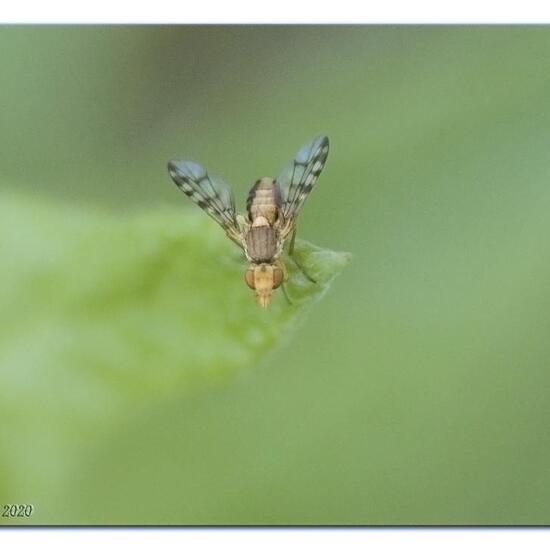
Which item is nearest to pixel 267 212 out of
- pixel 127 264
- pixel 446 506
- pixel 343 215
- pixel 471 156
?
pixel 343 215

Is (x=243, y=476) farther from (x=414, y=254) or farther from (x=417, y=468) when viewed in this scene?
(x=414, y=254)

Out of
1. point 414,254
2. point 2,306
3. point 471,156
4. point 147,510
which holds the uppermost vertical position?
point 471,156

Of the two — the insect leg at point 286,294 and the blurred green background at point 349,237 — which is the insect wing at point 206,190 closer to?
the blurred green background at point 349,237
